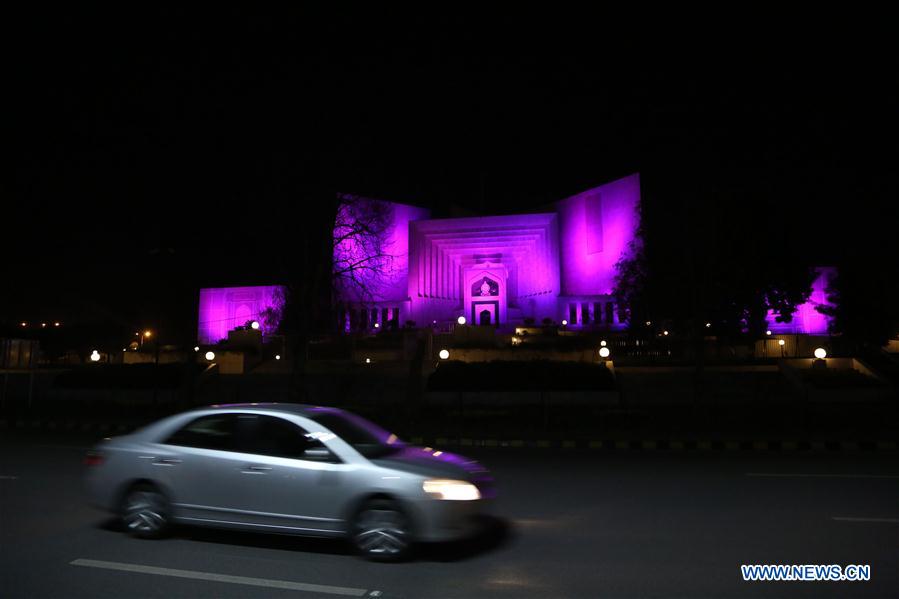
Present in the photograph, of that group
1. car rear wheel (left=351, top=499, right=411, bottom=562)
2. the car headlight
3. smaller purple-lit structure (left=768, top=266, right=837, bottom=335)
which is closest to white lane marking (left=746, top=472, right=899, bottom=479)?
the car headlight

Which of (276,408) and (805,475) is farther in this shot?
(805,475)

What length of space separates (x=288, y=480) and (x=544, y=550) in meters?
2.34

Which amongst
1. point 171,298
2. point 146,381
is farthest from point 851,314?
point 171,298

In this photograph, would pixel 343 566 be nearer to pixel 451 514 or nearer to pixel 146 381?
pixel 451 514

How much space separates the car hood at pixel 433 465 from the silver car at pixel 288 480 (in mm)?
12

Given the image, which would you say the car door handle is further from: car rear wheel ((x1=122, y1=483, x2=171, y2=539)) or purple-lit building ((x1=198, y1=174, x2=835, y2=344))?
purple-lit building ((x1=198, y1=174, x2=835, y2=344))

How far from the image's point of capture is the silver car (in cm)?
504

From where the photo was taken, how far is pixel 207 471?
554 centimetres

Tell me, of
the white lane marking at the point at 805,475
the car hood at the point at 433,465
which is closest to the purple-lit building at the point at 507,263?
the white lane marking at the point at 805,475

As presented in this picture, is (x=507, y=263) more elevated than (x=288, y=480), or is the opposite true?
(x=507, y=263)

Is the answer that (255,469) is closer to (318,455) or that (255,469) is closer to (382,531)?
(318,455)

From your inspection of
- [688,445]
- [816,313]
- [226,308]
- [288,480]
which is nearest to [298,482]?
[288,480]

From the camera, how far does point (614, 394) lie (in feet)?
66.4

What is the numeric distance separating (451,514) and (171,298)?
60399 millimetres
